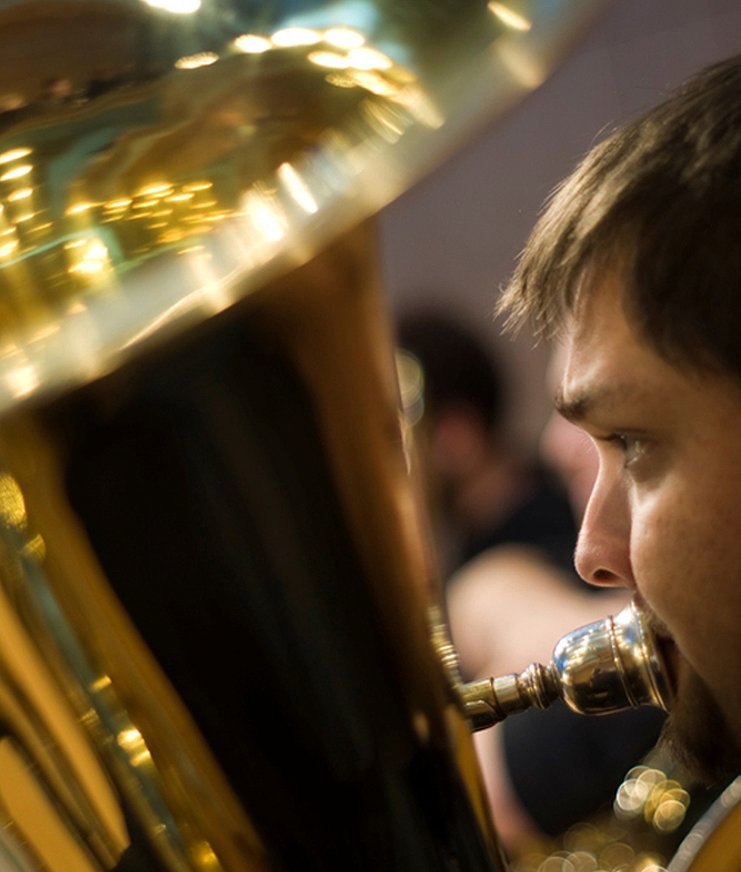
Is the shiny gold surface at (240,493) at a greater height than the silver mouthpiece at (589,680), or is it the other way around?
the shiny gold surface at (240,493)

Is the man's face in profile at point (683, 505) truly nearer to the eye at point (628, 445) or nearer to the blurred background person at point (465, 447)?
the eye at point (628, 445)

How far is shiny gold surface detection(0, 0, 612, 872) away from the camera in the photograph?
52cm

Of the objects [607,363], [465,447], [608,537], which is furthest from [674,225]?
[465,447]

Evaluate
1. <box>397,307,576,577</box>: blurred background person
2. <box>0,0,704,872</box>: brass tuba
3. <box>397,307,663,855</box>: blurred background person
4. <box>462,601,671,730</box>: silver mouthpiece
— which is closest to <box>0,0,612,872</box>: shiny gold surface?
<box>0,0,704,872</box>: brass tuba

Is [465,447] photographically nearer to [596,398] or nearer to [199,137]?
[596,398]

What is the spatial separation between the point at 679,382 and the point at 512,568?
3.67 feet

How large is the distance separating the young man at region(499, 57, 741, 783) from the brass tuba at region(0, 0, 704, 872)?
0.21 meters

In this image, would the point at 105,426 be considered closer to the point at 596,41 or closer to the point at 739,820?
the point at 739,820

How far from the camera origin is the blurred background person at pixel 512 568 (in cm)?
159

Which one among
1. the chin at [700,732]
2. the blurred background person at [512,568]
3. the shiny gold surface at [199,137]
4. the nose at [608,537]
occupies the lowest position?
the blurred background person at [512,568]

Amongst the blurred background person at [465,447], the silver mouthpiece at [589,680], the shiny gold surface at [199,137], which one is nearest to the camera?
the shiny gold surface at [199,137]

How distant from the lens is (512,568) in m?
1.87

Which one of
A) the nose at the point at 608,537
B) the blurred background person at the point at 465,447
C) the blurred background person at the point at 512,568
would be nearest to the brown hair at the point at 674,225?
the nose at the point at 608,537

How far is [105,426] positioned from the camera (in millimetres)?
525
